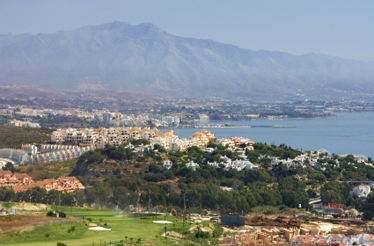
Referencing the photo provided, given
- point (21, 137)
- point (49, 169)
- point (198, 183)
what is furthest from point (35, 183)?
point (21, 137)

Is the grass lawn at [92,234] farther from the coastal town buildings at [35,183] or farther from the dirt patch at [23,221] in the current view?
the coastal town buildings at [35,183]

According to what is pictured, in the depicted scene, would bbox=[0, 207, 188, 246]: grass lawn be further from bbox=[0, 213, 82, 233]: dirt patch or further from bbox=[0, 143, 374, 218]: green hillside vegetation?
bbox=[0, 143, 374, 218]: green hillside vegetation

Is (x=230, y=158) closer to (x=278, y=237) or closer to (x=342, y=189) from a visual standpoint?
(x=342, y=189)

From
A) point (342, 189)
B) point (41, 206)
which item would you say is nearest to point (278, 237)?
point (41, 206)

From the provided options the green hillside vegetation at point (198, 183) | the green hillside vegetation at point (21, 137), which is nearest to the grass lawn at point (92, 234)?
the green hillside vegetation at point (198, 183)

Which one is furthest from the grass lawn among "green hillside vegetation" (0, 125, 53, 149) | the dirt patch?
"green hillside vegetation" (0, 125, 53, 149)

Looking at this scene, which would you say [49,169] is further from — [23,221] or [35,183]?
[23,221]
